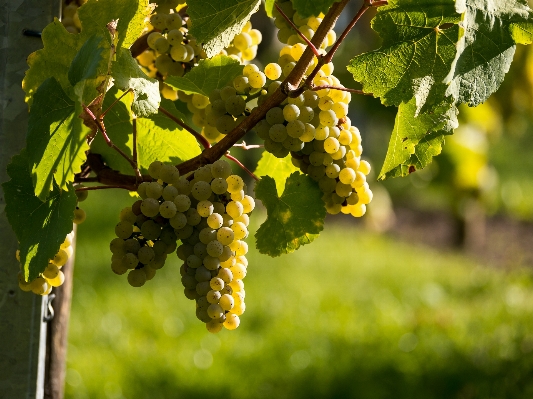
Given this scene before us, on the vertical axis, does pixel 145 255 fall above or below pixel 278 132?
below

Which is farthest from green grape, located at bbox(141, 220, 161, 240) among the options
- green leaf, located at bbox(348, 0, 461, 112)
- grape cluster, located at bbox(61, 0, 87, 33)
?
grape cluster, located at bbox(61, 0, 87, 33)

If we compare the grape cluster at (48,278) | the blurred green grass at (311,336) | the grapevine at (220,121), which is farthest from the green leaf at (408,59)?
the blurred green grass at (311,336)

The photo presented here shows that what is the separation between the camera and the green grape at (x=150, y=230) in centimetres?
92

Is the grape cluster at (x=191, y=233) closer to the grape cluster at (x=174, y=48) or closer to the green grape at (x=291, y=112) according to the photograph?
the green grape at (x=291, y=112)

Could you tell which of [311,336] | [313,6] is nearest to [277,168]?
[313,6]

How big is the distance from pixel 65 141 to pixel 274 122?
27cm

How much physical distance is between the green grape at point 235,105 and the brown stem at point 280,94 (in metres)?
0.02

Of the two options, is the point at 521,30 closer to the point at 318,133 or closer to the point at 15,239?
the point at 318,133

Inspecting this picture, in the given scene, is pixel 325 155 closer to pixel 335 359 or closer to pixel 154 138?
pixel 154 138

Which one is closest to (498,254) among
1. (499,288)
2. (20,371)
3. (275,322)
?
(499,288)

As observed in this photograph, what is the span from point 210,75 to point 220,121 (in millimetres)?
86

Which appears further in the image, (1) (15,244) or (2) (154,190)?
(1) (15,244)

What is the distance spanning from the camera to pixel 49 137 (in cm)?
84

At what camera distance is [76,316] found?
400 centimetres
